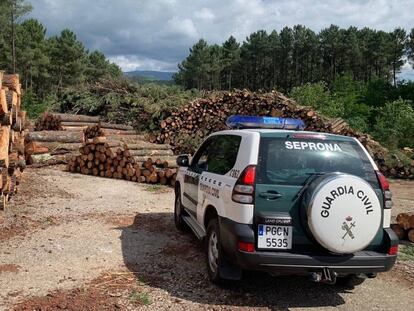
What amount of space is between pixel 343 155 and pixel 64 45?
60146 millimetres

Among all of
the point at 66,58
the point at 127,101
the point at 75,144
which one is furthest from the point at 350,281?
the point at 66,58

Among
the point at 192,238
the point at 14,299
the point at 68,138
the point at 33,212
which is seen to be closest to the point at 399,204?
the point at 192,238

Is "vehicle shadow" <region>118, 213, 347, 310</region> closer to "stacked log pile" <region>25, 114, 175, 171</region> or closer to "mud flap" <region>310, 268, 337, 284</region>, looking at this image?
"mud flap" <region>310, 268, 337, 284</region>

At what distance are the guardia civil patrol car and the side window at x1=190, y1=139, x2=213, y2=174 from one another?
1.23m

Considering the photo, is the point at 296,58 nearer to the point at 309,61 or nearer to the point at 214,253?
the point at 309,61

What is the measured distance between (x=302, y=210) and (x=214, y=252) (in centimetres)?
122

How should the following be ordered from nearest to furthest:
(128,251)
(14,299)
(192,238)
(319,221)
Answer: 1. (319,221)
2. (14,299)
3. (128,251)
4. (192,238)

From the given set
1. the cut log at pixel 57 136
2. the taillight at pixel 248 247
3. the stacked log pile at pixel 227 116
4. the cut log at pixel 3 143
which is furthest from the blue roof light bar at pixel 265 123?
the cut log at pixel 57 136

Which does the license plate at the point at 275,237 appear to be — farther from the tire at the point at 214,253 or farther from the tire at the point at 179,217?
the tire at the point at 179,217

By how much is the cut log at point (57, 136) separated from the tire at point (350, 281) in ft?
39.4

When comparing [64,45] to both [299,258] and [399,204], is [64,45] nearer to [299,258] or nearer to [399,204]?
[399,204]

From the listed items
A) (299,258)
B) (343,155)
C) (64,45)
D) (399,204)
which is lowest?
(399,204)

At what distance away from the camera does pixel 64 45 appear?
59.3m

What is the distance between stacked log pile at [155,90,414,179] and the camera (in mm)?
16141
